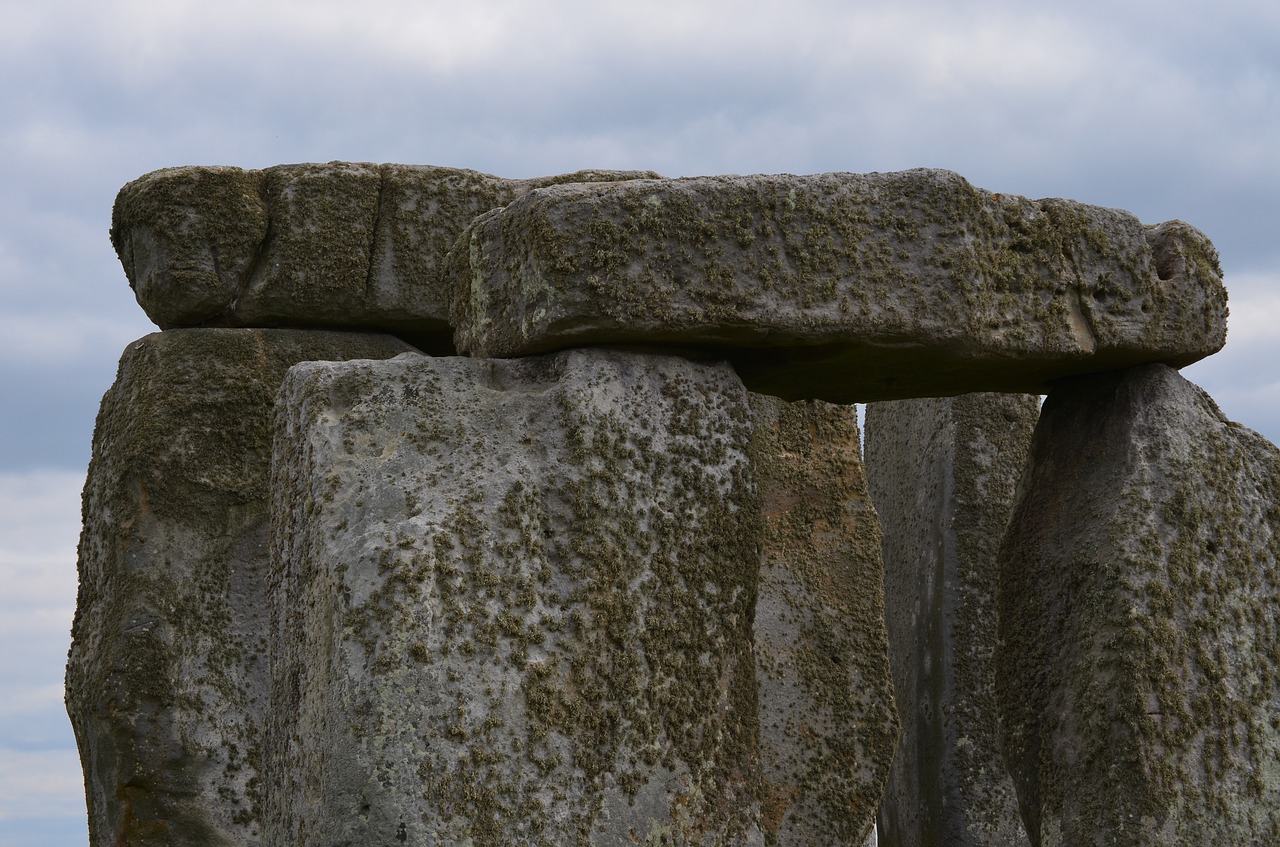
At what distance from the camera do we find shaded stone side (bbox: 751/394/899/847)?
5.25 meters

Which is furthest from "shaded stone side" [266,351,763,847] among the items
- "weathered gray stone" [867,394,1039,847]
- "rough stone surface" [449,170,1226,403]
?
"weathered gray stone" [867,394,1039,847]

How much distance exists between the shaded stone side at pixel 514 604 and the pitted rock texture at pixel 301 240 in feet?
7.54

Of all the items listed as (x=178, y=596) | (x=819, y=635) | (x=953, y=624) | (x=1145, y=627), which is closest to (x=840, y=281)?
(x=1145, y=627)

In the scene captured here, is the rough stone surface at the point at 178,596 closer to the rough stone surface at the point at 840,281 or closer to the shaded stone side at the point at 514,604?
the rough stone surface at the point at 840,281

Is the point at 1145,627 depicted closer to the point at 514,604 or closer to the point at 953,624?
the point at 514,604

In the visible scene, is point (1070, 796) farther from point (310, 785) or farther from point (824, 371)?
point (310, 785)

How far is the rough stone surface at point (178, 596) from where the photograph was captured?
571 centimetres

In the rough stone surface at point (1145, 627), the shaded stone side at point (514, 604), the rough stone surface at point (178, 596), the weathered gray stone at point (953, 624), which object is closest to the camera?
the shaded stone side at point (514, 604)

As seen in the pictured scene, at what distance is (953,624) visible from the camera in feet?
20.6

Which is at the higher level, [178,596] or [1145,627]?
[178,596]

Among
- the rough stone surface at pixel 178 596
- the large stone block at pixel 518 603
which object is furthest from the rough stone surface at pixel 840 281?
the rough stone surface at pixel 178 596

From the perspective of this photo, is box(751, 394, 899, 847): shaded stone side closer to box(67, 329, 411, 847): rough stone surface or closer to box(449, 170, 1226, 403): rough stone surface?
box(449, 170, 1226, 403): rough stone surface

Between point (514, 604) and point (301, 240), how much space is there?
283 cm

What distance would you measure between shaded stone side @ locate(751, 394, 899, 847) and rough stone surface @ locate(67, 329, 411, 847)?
1.64 metres
